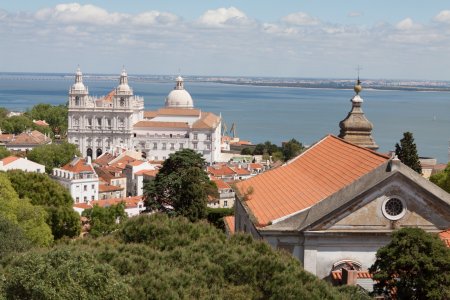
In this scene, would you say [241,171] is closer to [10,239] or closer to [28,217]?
[28,217]

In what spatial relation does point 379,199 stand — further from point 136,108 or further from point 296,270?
point 136,108

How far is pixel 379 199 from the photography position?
13.0m

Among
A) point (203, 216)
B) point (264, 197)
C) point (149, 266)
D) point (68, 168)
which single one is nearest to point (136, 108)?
point (68, 168)

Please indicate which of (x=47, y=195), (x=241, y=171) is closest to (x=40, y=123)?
(x=241, y=171)

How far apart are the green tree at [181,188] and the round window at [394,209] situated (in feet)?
44.4

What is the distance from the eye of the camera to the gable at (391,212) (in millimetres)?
12961

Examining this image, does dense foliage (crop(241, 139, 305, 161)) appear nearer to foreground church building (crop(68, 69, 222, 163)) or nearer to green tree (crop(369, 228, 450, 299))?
foreground church building (crop(68, 69, 222, 163))

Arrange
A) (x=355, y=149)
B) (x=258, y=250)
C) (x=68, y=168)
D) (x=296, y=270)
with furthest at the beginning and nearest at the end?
(x=68, y=168) < (x=355, y=149) < (x=258, y=250) < (x=296, y=270)

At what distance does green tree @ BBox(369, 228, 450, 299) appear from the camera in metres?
10.5

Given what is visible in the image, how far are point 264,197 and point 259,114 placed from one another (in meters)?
149

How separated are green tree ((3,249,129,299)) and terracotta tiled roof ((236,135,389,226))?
511cm

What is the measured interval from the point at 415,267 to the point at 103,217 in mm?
23425

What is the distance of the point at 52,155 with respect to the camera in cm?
5822

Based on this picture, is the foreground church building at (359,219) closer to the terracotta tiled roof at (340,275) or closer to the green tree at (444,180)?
the terracotta tiled roof at (340,275)
